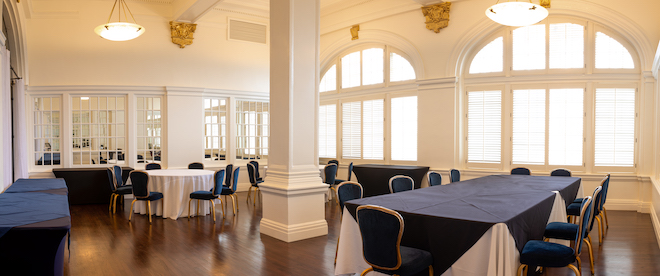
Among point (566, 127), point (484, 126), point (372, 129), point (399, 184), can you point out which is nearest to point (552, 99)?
point (566, 127)

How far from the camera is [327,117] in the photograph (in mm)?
11734

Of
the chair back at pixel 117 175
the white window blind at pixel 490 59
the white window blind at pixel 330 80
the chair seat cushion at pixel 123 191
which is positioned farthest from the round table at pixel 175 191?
the white window blind at pixel 490 59

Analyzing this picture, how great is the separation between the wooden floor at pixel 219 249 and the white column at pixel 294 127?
1.19 feet

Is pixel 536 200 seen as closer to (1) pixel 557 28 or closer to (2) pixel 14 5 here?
(1) pixel 557 28

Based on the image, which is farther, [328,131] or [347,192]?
[328,131]

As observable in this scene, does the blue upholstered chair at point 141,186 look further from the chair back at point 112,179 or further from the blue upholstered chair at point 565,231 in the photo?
the blue upholstered chair at point 565,231

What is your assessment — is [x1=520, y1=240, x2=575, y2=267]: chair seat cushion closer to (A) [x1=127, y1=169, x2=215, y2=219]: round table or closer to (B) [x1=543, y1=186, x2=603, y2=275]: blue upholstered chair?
(B) [x1=543, y1=186, x2=603, y2=275]: blue upholstered chair

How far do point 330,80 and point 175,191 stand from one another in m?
5.78

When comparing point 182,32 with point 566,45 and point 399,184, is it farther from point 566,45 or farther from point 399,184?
point 566,45

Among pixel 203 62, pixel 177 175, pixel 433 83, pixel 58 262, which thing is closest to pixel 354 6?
pixel 433 83

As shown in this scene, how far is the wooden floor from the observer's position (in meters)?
4.33

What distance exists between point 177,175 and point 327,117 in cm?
533

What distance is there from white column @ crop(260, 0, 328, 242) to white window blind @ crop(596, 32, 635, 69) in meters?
5.70

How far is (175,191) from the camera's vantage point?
23.6 ft
